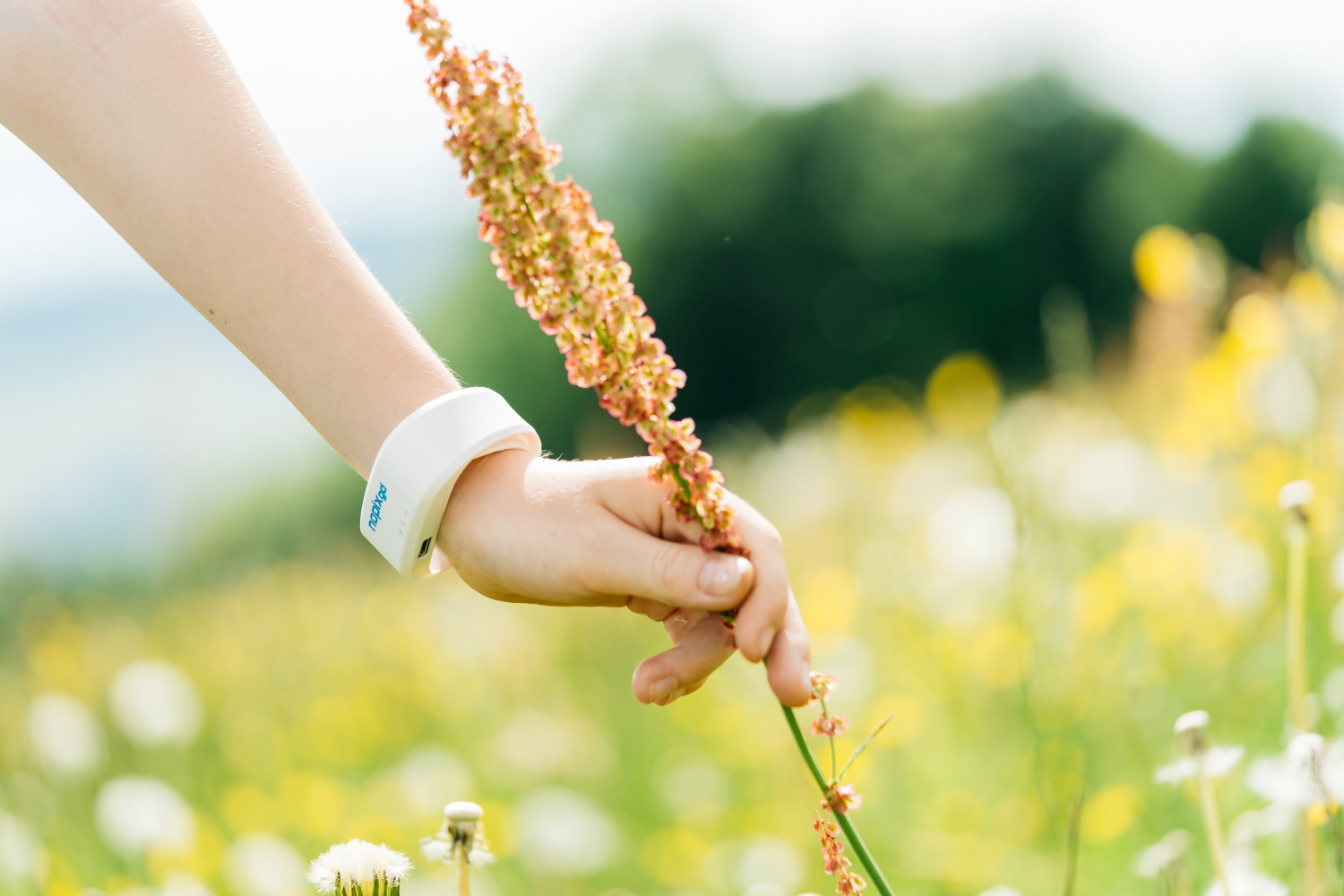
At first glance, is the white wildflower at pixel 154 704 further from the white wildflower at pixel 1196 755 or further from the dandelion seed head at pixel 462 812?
the white wildflower at pixel 1196 755

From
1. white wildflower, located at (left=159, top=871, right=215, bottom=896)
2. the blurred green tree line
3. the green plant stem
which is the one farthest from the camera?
the blurred green tree line

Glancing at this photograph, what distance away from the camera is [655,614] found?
614mm

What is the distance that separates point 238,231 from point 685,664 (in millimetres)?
386

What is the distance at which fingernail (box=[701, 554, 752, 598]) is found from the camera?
480 millimetres

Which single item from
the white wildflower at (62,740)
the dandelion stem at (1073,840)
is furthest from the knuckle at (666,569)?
the white wildflower at (62,740)

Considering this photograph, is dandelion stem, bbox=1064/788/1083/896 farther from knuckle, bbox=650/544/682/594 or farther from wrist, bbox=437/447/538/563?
wrist, bbox=437/447/538/563

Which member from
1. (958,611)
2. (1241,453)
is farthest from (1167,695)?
(1241,453)

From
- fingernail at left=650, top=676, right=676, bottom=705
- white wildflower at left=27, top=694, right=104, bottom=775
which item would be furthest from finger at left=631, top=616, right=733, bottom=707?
white wildflower at left=27, top=694, right=104, bottom=775

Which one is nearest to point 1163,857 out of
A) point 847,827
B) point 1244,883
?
point 1244,883

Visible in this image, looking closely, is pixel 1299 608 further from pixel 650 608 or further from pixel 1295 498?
pixel 650 608

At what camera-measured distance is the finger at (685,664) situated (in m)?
0.53

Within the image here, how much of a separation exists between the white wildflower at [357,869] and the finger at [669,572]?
0.17m

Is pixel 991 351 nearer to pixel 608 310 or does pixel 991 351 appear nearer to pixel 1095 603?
pixel 1095 603

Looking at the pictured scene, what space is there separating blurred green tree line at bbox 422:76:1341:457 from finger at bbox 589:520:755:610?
7415 millimetres
